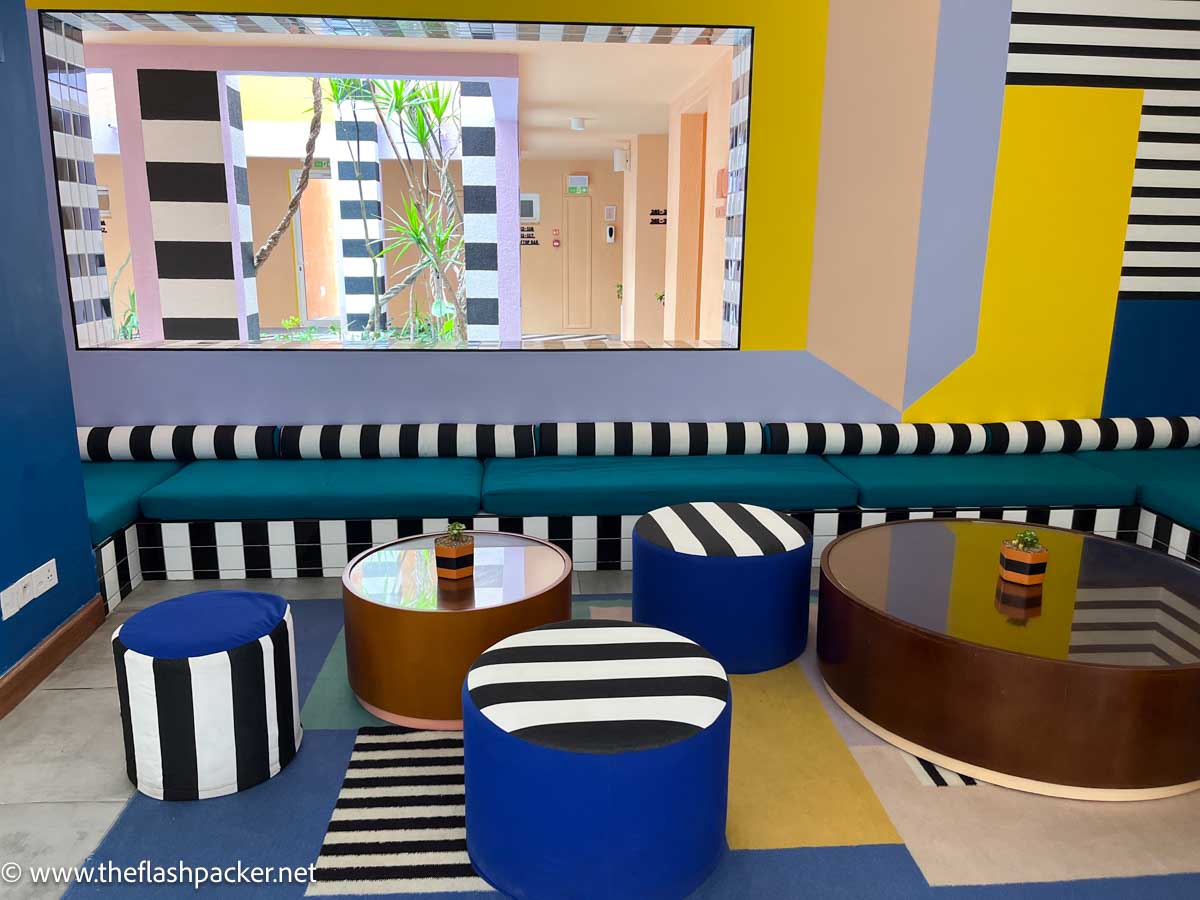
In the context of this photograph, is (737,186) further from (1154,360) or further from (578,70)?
(578,70)

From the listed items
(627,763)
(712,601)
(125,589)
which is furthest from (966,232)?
(125,589)

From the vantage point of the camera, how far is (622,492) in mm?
3914

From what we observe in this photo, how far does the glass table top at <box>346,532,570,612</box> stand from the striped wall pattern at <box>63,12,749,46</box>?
99.6 inches

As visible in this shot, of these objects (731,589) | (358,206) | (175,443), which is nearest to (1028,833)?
(731,589)

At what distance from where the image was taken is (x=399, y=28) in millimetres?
4246

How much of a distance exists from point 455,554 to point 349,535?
4.02 feet

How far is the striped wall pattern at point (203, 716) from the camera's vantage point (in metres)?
2.28

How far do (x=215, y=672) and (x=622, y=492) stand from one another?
2.00 metres

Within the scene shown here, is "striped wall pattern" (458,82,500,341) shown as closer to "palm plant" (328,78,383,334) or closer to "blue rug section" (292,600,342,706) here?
"palm plant" (328,78,383,334)

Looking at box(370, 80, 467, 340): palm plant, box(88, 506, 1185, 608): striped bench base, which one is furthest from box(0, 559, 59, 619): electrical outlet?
box(370, 80, 467, 340): palm plant

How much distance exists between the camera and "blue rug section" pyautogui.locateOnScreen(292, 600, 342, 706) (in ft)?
10.3

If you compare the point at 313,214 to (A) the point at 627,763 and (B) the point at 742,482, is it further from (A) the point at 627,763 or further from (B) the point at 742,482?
(A) the point at 627,763

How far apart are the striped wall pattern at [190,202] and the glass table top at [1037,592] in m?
4.80

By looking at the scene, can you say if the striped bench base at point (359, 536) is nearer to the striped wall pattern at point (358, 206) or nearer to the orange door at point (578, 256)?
the striped wall pattern at point (358, 206)
